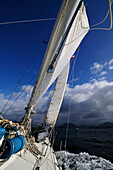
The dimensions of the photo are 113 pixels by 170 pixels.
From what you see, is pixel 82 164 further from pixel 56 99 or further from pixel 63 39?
pixel 63 39

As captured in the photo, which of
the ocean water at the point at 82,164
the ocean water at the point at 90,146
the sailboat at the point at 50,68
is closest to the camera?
the sailboat at the point at 50,68

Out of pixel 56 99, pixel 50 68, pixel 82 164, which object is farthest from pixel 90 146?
pixel 50 68

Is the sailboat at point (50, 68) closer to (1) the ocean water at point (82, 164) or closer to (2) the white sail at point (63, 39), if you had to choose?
(2) the white sail at point (63, 39)

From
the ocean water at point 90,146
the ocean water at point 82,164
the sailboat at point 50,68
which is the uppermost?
the sailboat at point 50,68

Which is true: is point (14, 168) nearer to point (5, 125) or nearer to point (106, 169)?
point (5, 125)

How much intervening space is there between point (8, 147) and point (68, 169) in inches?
239

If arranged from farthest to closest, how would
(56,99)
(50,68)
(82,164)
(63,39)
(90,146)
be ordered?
(90,146), (56,99), (82,164), (50,68), (63,39)

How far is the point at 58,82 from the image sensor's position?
11.0 meters

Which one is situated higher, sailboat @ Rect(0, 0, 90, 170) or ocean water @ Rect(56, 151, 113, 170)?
sailboat @ Rect(0, 0, 90, 170)

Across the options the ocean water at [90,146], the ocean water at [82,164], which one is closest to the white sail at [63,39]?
the ocean water at [82,164]

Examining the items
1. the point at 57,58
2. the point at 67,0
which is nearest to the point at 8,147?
the point at 57,58

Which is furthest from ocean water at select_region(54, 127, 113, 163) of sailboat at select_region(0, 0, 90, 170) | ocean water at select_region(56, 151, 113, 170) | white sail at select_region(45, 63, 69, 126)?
sailboat at select_region(0, 0, 90, 170)

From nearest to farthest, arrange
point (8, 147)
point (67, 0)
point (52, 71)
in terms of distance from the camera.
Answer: point (67, 0)
point (8, 147)
point (52, 71)

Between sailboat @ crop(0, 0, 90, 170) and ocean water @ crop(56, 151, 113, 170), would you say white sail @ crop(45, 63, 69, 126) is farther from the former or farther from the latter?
sailboat @ crop(0, 0, 90, 170)
